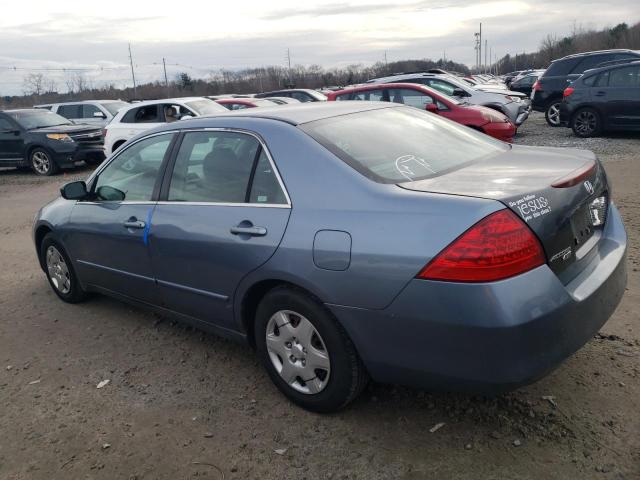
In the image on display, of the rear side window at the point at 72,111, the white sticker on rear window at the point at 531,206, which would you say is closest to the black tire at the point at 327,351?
the white sticker on rear window at the point at 531,206

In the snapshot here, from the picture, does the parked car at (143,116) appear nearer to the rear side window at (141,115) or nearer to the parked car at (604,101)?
the rear side window at (141,115)

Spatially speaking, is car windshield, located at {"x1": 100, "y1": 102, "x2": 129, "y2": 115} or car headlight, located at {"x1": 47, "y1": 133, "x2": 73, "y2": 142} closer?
car headlight, located at {"x1": 47, "y1": 133, "x2": 73, "y2": 142}

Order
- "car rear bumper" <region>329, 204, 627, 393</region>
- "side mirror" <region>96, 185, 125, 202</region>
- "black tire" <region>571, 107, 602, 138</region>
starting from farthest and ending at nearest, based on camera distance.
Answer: "black tire" <region>571, 107, 602, 138</region>, "side mirror" <region>96, 185, 125, 202</region>, "car rear bumper" <region>329, 204, 627, 393</region>

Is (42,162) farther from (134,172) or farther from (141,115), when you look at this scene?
(134,172)

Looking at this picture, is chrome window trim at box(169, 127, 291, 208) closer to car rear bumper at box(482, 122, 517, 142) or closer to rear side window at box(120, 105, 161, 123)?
car rear bumper at box(482, 122, 517, 142)

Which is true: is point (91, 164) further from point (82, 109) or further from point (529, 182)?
point (529, 182)

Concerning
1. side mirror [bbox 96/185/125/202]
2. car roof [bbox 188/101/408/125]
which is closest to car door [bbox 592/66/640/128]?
car roof [bbox 188/101/408/125]

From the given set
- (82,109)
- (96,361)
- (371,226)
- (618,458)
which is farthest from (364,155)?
(82,109)

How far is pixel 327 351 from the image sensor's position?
9.21 ft

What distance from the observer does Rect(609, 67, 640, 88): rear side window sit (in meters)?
11.7

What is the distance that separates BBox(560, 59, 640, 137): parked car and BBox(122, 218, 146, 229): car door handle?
1141cm

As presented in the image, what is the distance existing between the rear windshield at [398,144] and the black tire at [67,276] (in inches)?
110

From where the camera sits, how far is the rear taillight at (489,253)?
2283 millimetres

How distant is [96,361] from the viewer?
3893 millimetres
